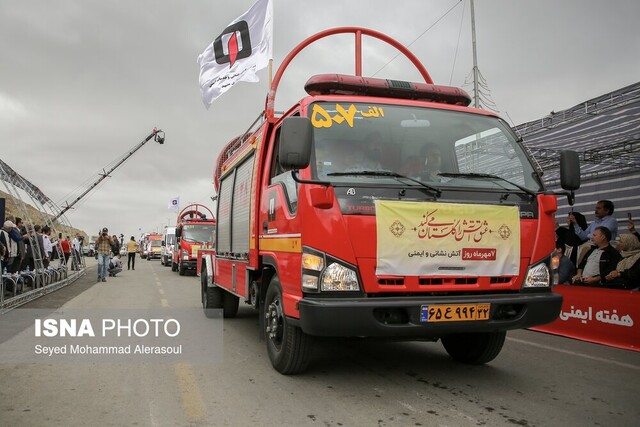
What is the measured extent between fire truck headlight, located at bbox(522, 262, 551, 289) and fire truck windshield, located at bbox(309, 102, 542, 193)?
0.71 metres

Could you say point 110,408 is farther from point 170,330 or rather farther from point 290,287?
point 170,330

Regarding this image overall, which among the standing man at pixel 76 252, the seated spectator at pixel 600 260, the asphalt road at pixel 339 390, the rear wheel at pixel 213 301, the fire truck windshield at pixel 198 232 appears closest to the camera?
the asphalt road at pixel 339 390

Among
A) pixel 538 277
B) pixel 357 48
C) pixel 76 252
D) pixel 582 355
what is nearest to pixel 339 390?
pixel 538 277

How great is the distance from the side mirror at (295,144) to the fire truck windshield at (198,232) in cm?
1910

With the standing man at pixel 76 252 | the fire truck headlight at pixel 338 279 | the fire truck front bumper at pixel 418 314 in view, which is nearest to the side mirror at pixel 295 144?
the fire truck headlight at pixel 338 279

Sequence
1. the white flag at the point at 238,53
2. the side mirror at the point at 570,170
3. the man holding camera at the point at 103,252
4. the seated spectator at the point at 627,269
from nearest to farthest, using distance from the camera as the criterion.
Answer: the side mirror at the point at 570,170, the seated spectator at the point at 627,269, the white flag at the point at 238,53, the man holding camera at the point at 103,252

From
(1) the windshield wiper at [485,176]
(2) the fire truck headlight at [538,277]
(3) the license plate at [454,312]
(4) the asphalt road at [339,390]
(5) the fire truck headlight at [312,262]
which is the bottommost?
(4) the asphalt road at [339,390]

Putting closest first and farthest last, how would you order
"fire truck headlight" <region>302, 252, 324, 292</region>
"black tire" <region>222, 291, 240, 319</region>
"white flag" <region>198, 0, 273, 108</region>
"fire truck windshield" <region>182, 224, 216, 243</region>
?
1. "fire truck headlight" <region>302, 252, 324, 292</region>
2. "black tire" <region>222, 291, 240, 319</region>
3. "white flag" <region>198, 0, 273, 108</region>
4. "fire truck windshield" <region>182, 224, 216, 243</region>

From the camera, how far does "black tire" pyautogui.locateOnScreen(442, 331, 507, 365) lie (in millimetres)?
5438

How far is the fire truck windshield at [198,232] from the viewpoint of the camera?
22.9 m

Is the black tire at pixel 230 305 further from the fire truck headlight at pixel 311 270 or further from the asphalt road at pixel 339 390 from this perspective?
the fire truck headlight at pixel 311 270

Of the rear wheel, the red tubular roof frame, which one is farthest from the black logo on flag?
the rear wheel

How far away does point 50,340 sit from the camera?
698cm

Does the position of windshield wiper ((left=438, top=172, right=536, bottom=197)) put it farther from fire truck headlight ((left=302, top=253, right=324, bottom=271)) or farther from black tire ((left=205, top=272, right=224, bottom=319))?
black tire ((left=205, top=272, right=224, bottom=319))
